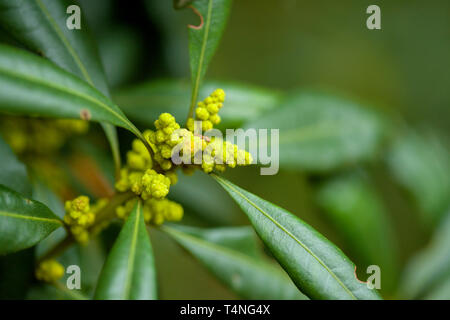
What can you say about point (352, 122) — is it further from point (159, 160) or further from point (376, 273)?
point (159, 160)

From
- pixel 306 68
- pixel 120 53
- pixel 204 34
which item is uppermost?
pixel 306 68

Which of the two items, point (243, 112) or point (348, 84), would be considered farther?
point (348, 84)

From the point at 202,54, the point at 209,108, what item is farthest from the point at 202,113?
the point at 202,54

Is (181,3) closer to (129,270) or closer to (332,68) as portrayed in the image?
(129,270)

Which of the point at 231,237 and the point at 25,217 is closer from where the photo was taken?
the point at 25,217

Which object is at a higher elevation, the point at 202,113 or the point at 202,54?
the point at 202,54

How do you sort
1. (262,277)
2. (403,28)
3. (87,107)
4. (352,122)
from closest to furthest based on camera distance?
1. (87,107)
2. (262,277)
3. (352,122)
4. (403,28)
